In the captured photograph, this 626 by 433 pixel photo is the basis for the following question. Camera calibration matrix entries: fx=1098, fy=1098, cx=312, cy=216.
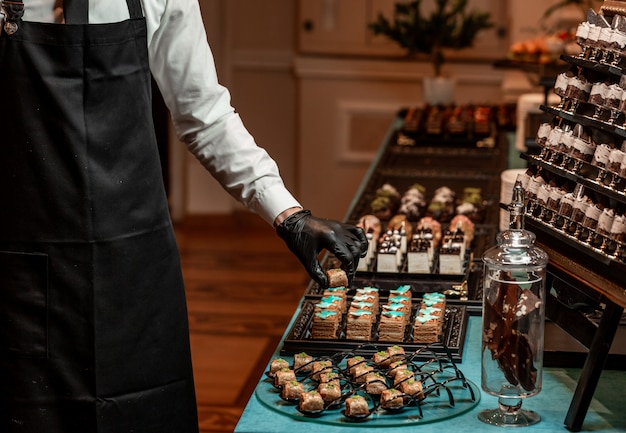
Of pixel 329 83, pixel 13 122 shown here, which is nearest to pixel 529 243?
pixel 13 122

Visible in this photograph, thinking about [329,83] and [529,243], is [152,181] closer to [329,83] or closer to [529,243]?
[529,243]

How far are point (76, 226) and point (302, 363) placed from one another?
466 millimetres

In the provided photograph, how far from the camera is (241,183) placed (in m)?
2.12

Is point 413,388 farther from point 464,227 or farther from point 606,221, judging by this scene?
point 464,227

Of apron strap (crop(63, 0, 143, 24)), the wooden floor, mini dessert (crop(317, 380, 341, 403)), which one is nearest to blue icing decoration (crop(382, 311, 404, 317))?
mini dessert (crop(317, 380, 341, 403))

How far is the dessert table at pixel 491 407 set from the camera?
173 centimetres

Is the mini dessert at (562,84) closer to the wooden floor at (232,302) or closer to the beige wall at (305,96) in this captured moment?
the wooden floor at (232,302)

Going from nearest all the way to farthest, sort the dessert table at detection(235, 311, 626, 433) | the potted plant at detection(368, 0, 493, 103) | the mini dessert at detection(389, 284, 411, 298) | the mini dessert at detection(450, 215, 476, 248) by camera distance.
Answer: the dessert table at detection(235, 311, 626, 433) < the mini dessert at detection(389, 284, 411, 298) < the mini dessert at detection(450, 215, 476, 248) < the potted plant at detection(368, 0, 493, 103)

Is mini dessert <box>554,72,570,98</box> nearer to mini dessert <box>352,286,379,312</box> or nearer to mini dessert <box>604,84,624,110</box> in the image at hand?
mini dessert <box>604,84,624,110</box>

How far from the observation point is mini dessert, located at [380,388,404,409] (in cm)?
176

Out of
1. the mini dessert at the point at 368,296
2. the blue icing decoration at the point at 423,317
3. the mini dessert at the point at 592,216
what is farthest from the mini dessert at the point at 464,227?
the mini dessert at the point at 592,216

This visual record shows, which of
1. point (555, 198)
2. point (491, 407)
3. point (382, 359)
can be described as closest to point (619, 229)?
point (555, 198)

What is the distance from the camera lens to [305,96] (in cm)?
743

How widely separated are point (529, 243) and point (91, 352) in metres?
0.79
